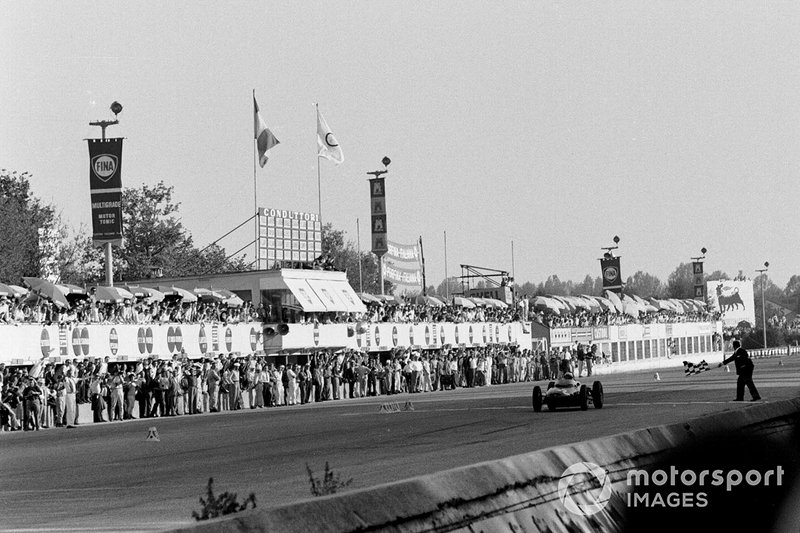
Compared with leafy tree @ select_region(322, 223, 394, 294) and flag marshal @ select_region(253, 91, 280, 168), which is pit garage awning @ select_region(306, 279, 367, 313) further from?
leafy tree @ select_region(322, 223, 394, 294)

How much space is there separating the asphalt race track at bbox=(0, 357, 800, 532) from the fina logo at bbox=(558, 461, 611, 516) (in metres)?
4.73

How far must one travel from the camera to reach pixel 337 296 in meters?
53.2

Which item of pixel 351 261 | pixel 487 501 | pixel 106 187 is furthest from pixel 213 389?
pixel 351 261

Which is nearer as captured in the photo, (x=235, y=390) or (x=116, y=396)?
(x=116, y=396)

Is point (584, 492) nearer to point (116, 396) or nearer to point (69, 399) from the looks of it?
point (69, 399)

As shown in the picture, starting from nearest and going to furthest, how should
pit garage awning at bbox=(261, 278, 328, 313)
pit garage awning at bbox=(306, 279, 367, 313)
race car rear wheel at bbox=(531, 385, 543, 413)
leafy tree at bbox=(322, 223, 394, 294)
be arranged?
race car rear wheel at bbox=(531, 385, 543, 413) < pit garage awning at bbox=(261, 278, 328, 313) < pit garage awning at bbox=(306, 279, 367, 313) < leafy tree at bbox=(322, 223, 394, 294)

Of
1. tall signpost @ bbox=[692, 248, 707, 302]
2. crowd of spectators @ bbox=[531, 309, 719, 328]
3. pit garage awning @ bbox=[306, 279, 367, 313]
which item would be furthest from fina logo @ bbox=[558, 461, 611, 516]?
tall signpost @ bbox=[692, 248, 707, 302]

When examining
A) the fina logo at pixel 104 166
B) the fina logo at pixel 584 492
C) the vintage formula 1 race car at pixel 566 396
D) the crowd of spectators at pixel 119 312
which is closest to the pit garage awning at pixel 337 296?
the crowd of spectators at pixel 119 312

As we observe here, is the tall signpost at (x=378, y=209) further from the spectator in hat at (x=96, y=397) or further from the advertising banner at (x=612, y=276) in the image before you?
the advertising banner at (x=612, y=276)

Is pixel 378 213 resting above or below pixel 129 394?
above

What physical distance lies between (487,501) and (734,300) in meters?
155

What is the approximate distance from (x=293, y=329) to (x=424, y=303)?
17.0 m

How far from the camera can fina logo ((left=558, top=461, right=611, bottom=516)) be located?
8797 millimetres

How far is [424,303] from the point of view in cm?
6412
